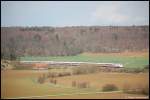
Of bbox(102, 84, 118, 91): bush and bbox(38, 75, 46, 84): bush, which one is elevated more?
bbox(38, 75, 46, 84): bush

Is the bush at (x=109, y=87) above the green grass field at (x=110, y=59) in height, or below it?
below

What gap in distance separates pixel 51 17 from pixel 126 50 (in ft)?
3.34

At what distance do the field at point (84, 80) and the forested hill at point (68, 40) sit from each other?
10 cm

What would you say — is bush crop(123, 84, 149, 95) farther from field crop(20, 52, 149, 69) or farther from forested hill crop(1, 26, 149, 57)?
forested hill crop(1, 26, 149, 57)

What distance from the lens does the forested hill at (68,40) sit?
4.89 m

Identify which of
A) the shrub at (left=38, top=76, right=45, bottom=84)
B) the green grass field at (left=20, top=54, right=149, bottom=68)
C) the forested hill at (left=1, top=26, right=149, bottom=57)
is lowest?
the shrub at (left=38, top=76, right=45, bottom=84)

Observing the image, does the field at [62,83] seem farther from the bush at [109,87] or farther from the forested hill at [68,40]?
the forested hill at [68,40]

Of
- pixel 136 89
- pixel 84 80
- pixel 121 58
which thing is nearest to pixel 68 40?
pixel 84 80

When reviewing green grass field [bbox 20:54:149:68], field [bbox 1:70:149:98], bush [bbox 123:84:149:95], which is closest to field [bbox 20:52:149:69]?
green grass field [bbox 20:54:149:68]

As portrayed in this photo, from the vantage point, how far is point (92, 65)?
4.95 meters

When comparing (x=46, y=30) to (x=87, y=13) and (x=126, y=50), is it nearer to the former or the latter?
(x=87, y=13)

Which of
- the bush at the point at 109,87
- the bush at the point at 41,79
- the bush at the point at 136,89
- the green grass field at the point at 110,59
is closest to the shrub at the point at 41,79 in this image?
the bush at the point at 41,79

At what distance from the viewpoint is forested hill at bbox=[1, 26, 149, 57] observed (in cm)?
489

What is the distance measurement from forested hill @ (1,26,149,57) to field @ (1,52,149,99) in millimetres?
102
